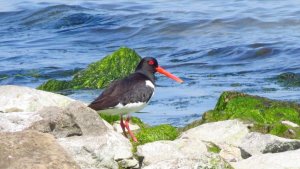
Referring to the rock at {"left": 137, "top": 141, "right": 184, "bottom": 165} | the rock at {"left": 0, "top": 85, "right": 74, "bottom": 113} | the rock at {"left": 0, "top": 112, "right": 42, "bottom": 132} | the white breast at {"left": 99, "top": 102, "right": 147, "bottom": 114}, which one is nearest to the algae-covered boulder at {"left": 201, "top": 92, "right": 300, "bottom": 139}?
the white breast at {"left": 99, "top": 102, "right": 147, "bottom": 114}

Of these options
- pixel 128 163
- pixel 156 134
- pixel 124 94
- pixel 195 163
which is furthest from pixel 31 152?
pixel 124 94

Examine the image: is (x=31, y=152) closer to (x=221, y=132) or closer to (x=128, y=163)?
(x=128, y=163)

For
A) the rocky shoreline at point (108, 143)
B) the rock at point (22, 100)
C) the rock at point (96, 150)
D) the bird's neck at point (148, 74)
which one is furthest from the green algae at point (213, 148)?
the rock at point (22, 100)

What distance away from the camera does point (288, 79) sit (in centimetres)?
1395

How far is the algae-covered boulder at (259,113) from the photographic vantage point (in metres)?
8.55

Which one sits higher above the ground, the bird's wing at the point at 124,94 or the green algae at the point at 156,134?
the bird's wing at the point at 124,94

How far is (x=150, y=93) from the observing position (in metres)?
8.93

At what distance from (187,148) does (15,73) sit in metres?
8.67

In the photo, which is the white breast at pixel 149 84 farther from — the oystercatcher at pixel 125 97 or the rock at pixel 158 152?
the rock at pixel 158 152

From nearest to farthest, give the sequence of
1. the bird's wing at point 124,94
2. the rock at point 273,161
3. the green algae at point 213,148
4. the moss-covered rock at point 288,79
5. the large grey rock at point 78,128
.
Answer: the rock at point 273,161
the large grey rock at point 78,128
the green algae at point 213,148
the bird's wing at point 124,94
the moss-covered rock at point 288,79

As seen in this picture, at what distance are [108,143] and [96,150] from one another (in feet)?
0.73

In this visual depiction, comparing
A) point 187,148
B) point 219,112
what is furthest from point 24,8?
point 187,148

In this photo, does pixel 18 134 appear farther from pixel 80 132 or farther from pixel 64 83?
pixel 64 83

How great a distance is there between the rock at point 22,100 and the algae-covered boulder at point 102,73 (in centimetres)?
451
